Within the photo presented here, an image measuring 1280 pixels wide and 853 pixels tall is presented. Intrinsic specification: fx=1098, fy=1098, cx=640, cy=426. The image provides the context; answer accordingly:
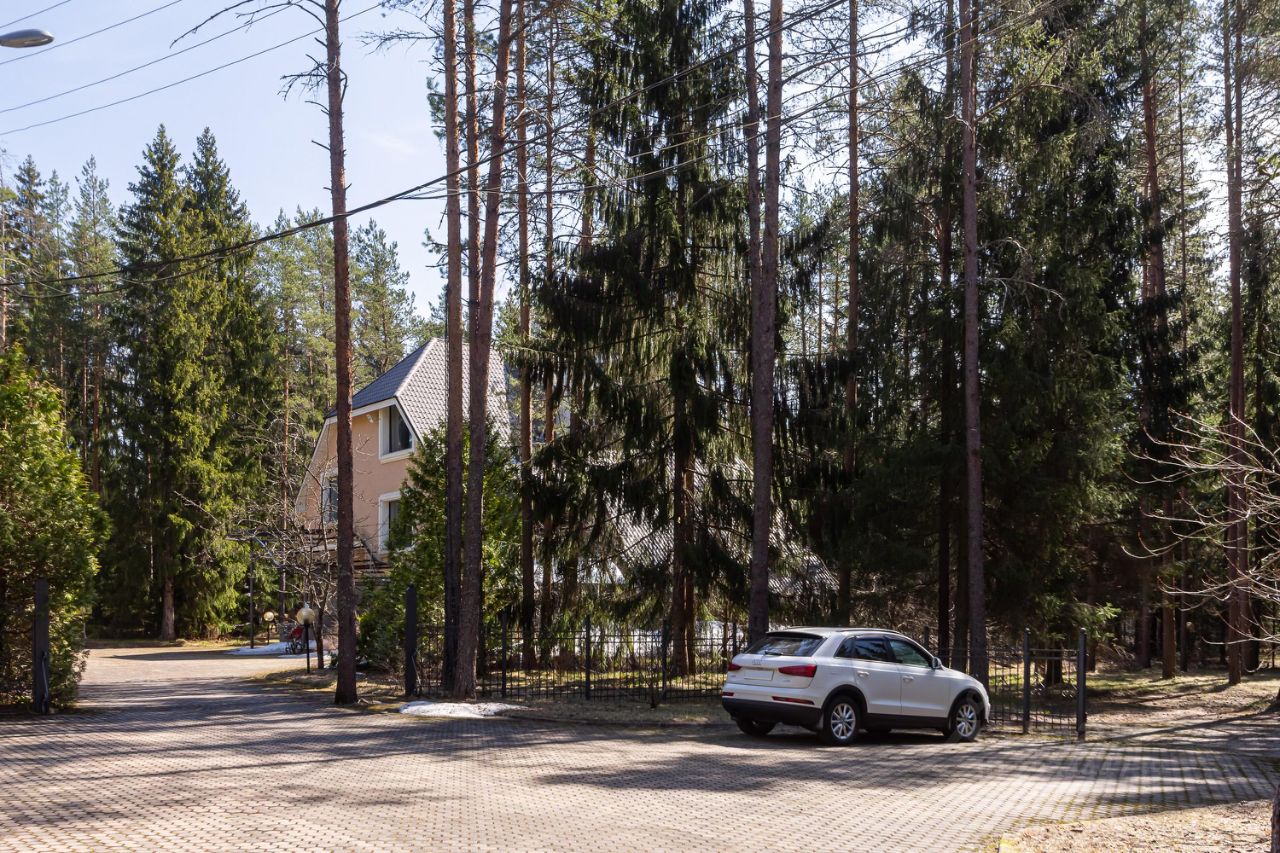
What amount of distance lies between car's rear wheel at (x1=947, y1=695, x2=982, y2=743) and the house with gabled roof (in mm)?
22632

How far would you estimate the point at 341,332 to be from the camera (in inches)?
701

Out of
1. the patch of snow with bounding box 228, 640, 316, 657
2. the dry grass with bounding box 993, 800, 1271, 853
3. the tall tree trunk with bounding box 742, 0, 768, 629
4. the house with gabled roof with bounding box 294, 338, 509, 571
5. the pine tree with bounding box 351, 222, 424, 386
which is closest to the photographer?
the dry grass with bounding box 993, 800, 1271, 853

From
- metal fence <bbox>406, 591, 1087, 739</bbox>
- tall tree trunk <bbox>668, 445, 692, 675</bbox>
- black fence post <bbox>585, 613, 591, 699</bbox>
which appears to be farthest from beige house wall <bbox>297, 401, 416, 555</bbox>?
black fence post <bbox>585, 613, 591, 699</bbox>

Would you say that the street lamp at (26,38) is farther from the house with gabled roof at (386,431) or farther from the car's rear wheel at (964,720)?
the house with gabled roof at (386,431)

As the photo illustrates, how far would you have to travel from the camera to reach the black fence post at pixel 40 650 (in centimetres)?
1588

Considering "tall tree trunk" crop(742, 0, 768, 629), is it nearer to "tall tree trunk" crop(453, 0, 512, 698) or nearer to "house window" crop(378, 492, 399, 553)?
"tall tree trunk" crop(453, 0, 512, 698)

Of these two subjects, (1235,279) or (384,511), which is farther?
(384,511)

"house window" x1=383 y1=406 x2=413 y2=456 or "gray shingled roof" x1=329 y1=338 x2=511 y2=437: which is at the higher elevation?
"gray shingled roof" x1=329 y1=338 x2=511 y2=437

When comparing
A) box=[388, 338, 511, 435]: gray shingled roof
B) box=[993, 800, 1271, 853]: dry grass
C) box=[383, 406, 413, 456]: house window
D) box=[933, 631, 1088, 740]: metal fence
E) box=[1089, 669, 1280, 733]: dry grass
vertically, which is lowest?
box=[1089, 669, 1280, 733]: dry grass

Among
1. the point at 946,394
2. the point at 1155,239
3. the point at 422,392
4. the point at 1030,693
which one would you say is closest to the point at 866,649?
the point at 1030,693

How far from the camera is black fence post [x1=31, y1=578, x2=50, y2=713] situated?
15883 millimetres

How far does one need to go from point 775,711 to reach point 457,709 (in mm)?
6021

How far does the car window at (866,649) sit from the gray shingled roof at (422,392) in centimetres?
2177

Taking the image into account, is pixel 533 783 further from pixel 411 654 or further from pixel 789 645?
pixel 411 654
